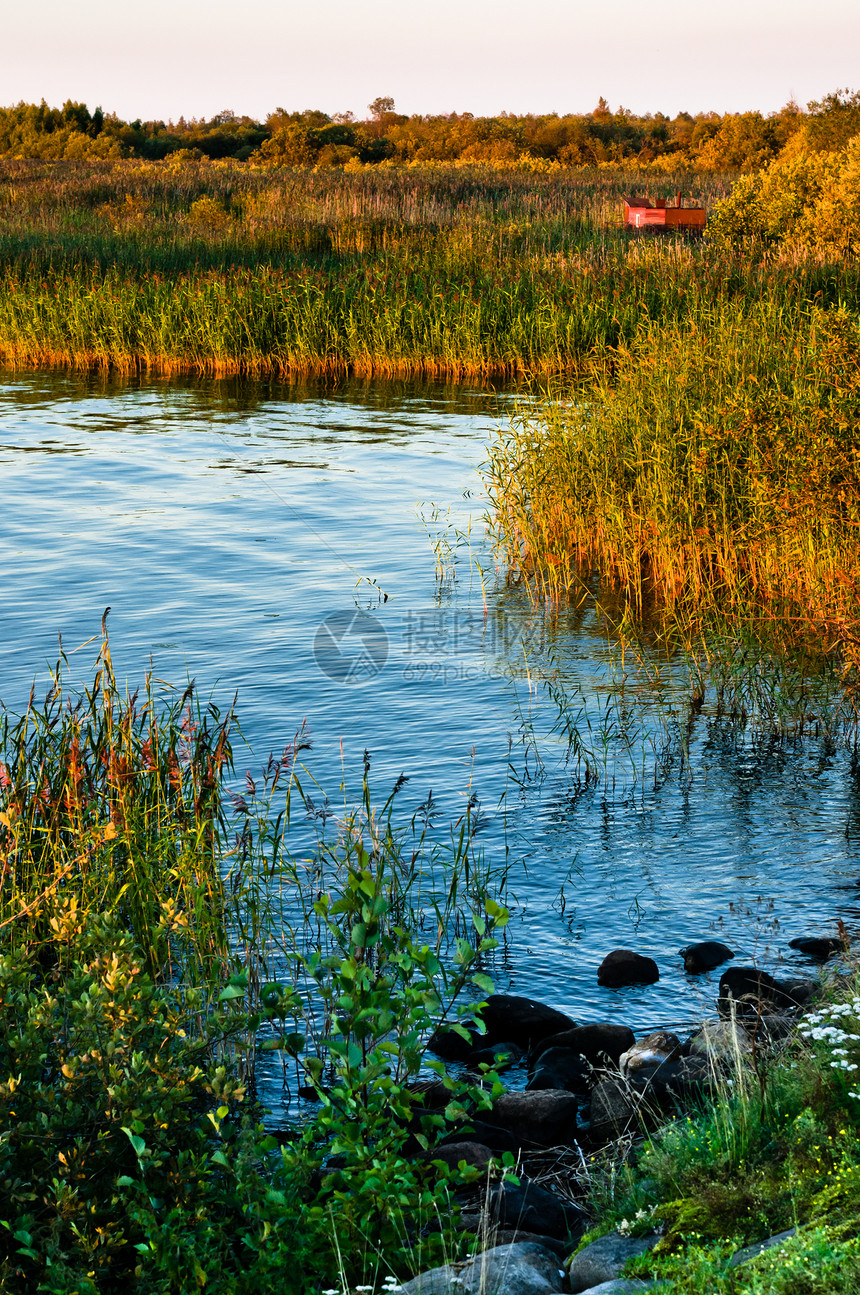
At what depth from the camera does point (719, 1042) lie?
4.10 m

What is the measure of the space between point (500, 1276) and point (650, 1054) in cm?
144

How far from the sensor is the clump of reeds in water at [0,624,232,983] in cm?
454

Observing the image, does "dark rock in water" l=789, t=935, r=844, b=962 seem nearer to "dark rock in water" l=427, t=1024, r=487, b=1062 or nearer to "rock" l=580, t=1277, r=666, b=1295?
"dark rock in water" l=427, t=1024, r=487, b=1062

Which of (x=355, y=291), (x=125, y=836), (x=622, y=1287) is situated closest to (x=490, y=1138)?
(x=622, y=1287)

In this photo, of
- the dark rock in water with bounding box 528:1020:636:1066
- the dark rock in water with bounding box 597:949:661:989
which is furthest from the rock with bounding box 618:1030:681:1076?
the dark rock in water with bounding box 597:949:661:989

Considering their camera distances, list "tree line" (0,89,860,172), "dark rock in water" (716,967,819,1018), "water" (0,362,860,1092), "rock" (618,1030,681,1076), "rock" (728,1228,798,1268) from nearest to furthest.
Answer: "rock" (728,1228,798,1268), "rock" (618,1030,681,1076), "dark rock in water" (716,967,819,1018), "water" (0,362,860,1092), "tree line" (0,89,860,172)

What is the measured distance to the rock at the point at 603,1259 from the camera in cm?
307

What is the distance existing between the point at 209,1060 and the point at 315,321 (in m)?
17.1

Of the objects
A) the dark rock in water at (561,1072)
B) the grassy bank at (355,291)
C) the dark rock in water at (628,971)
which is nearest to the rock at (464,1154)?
the dark rock in water at (561,1072)

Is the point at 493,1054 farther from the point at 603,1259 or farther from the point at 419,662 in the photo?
the point at 419,662

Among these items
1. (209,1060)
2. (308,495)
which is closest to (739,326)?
(308,495)

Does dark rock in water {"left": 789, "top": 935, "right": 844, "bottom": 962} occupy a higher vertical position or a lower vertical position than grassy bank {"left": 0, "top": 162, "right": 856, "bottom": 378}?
lower

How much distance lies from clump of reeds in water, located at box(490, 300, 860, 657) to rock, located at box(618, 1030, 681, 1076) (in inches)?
132

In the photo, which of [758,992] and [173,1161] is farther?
[758,992]
